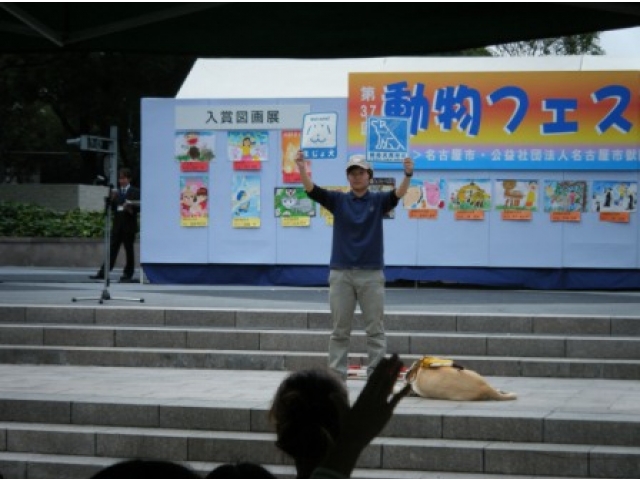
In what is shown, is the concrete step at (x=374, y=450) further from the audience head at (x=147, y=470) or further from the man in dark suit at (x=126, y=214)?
the man in dark suit at (x=126, y=214)

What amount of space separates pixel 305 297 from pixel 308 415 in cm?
1507

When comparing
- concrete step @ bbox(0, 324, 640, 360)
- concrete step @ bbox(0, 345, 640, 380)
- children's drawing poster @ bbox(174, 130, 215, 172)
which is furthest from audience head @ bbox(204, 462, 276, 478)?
children's drawing poster @ bbox(174, 130, 215, 172)

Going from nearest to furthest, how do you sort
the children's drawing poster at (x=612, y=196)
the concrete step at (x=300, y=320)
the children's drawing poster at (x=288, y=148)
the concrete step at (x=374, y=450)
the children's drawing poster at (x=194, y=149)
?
the concrete step at (x=374, y=450) < the concrete step at (x=300, y=320) < the children's drawing poster at (x=612, y=196) < the children's drawing poster at (x=288, y=148) < the children's drawing poster at (x=194, y=149)

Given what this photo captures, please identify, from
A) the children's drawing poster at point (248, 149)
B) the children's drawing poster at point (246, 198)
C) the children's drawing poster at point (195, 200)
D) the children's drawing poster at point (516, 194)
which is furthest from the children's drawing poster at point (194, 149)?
the children's drawing poster at point (516, 194)

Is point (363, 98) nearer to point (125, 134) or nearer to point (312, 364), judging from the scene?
point (312, 364)

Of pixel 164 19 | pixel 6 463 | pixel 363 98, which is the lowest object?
pixel 6 463

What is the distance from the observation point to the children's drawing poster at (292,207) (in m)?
20.1

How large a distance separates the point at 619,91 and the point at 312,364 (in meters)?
8.42

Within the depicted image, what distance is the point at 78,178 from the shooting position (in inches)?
2286

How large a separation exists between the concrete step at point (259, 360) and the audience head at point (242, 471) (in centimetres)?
1001

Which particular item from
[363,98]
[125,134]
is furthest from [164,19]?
[125,134]

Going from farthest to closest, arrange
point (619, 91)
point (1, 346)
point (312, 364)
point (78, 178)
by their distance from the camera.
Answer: point (78, 178), point (619, 91), point (1, 346), point (312, 364)

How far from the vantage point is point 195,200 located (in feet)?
67.5

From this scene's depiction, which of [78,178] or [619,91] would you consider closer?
[619,91]
